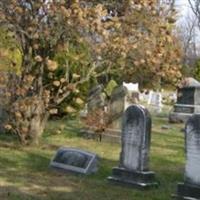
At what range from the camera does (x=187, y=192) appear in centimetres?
803

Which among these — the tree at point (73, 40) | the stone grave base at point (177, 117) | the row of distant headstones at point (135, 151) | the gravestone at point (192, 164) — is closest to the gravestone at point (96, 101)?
the tree at point (73, 40)

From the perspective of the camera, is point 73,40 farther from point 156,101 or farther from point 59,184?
point 156,101

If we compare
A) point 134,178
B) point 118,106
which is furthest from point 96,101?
point 134,178

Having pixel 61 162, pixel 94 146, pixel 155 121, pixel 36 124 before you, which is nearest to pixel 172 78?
pixel 94 146

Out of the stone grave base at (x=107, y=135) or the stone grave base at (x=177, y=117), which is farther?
the stone grave base at (x=177, y=117)

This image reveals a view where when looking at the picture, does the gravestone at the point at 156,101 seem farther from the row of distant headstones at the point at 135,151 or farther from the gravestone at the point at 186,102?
the row of distant headstones at the point at 135,151

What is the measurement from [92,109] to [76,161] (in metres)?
6.57

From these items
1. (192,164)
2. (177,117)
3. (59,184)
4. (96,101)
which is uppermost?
(96,101)

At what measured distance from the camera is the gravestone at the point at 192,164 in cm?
798

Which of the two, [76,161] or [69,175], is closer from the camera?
[69,175]

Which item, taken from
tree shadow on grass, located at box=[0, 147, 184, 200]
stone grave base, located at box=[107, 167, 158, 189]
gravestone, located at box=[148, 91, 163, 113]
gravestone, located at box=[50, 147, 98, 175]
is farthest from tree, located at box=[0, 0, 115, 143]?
gravestone, located at box=[148, 91, 163, 113]

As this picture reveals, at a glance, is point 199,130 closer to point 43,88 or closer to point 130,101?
point 43,88

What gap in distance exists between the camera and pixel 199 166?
Answer: 798cm

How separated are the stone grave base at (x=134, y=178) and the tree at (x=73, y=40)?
3481 millimetres
